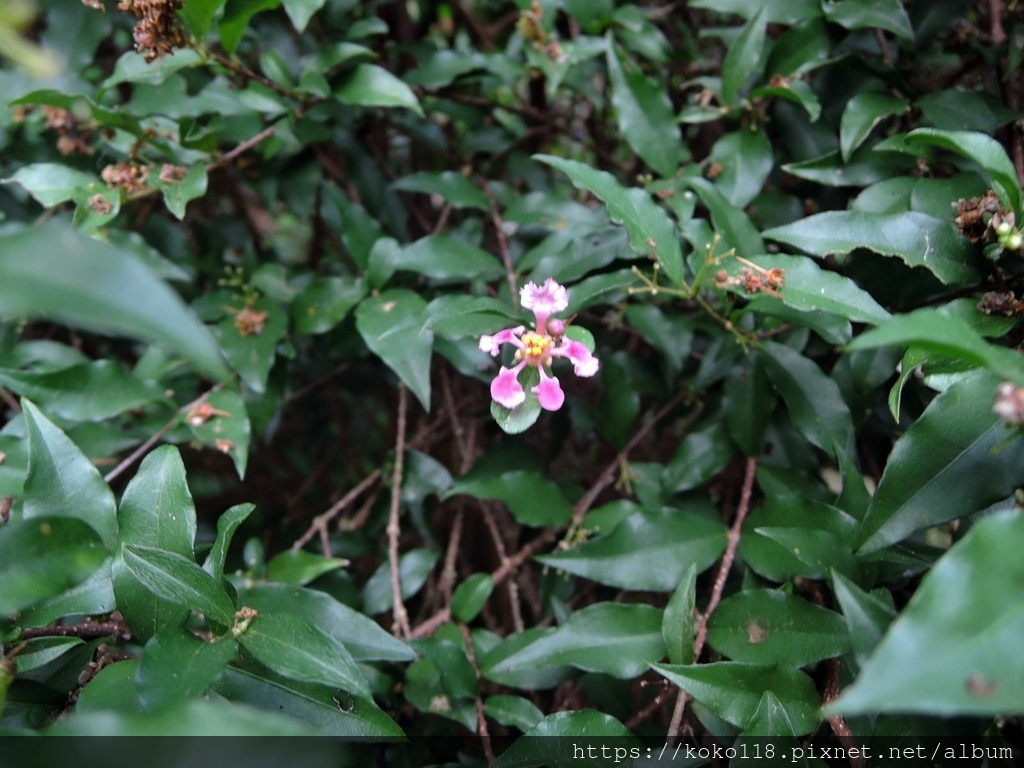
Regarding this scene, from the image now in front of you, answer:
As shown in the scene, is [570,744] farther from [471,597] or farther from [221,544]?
[221,544]

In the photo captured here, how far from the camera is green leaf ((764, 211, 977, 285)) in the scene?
3.13ft

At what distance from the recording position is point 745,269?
3.27 feet

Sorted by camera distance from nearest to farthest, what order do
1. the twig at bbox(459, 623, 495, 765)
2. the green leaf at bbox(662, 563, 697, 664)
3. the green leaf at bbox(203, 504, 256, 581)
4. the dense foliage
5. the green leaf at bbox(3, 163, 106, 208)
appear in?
the dense foliage < the green leaf at bbox(203, 504, 256, 581) < the green leaf at bbox(662, 563, 697, 664) < the twig at bbox(459, 623, 495, 765) < the green leaf at bbox(3, 163, 106, 208)

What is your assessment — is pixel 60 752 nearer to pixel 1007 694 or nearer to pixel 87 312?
pixel 87 312

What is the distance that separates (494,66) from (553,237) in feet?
1.53

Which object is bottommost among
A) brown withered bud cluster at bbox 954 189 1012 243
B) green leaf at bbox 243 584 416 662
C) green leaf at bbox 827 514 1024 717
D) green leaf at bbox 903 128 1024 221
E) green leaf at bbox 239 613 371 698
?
green leaf at bbox 243 584 416 662

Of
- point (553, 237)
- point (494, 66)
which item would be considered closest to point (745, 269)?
point (553, 237)

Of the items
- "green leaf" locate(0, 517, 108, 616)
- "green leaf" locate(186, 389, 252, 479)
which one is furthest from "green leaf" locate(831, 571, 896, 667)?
"green leaf" locate(186, 389, 252, 479)

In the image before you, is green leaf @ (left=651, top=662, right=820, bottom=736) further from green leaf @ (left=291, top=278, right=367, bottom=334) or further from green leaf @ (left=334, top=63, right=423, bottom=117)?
green leaf @ (left=334, top=63, right=423, bottom=117)

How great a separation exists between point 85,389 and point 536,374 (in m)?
0.90

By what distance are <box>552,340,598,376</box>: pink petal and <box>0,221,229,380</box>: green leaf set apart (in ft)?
1.56

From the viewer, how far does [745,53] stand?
127 centimetres

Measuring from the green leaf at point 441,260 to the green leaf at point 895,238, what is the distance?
0.53 metres

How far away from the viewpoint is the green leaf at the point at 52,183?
1180mm
